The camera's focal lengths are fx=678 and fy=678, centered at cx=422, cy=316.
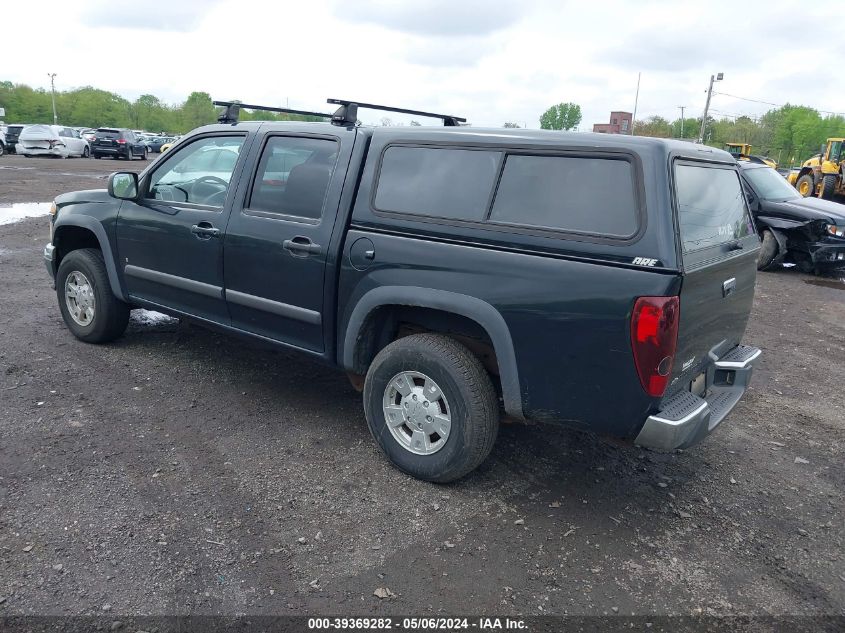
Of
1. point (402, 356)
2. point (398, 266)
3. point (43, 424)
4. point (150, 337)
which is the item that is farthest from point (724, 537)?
point (150, 337)

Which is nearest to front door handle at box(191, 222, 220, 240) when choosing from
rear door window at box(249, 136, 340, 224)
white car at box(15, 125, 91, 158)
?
rear door window at box(249, 136, 340, 224)

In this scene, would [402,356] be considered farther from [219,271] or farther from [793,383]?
[793,383]

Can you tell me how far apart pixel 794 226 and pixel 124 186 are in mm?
9488

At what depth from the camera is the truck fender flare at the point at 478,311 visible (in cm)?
330

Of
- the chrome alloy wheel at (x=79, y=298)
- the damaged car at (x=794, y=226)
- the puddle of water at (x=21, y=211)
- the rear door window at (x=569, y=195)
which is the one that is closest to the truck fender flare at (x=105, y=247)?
the chrome alloy wheel at (x=79, y=298)

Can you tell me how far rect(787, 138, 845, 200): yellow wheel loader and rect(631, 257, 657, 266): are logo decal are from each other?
22.2 m

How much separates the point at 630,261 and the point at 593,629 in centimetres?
154

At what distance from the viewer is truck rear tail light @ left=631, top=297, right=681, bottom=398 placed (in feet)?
9.54

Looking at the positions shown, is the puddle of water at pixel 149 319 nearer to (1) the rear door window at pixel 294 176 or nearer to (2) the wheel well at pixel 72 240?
(2) the wheel well at pixel 72 240

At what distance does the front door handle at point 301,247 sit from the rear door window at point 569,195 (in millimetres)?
1106

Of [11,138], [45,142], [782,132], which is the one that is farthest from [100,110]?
[782,132]

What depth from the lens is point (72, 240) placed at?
18.5 feet

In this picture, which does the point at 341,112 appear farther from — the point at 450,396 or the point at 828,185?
the point at 828,185

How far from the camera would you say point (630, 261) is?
2.98 metres
